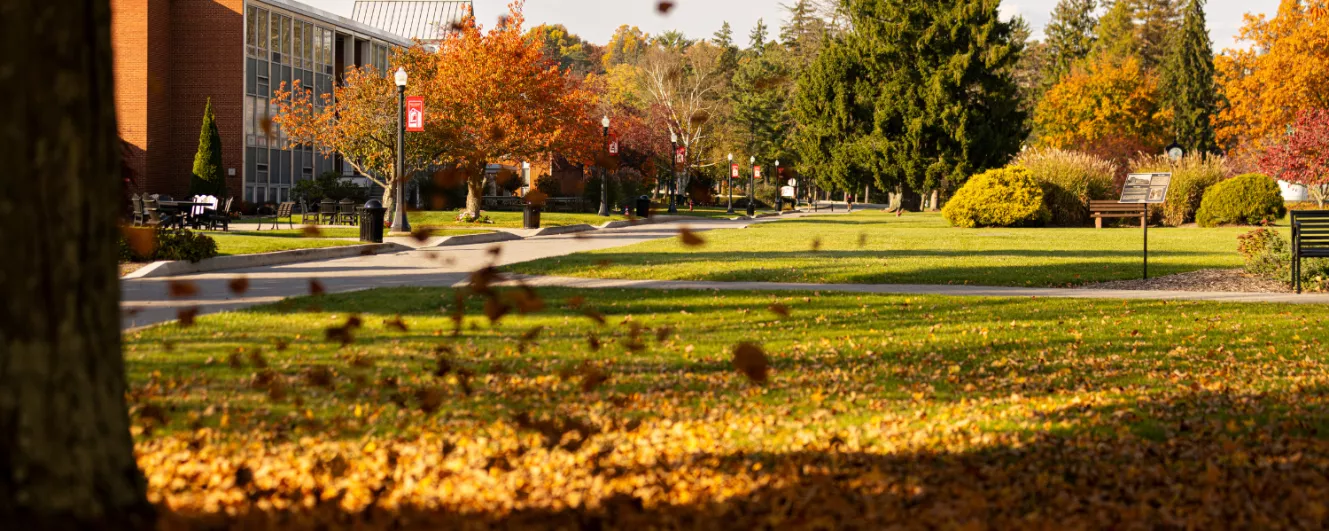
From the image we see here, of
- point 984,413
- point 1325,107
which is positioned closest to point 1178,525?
point 984,413

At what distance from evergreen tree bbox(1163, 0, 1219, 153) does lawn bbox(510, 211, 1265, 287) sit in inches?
2172

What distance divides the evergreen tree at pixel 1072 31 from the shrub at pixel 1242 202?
6094 cm

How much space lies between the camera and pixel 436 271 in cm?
1917

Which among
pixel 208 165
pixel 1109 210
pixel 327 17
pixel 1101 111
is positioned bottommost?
pixel 1109 210

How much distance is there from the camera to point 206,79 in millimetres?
47438

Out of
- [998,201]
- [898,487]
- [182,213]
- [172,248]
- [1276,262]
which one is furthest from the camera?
[998,201]

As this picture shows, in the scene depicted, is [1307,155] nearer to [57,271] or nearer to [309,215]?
[309,215]

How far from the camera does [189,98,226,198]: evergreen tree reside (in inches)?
1633

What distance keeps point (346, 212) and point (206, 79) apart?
12757 millimetres

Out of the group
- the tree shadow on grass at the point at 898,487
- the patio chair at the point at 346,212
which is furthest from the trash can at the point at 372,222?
the tree shadow on grass at the point at 898,487

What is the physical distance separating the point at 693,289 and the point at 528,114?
26.3 meters

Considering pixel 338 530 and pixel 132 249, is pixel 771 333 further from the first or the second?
pixel 132 249

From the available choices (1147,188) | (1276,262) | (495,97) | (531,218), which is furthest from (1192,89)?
(1276,262)

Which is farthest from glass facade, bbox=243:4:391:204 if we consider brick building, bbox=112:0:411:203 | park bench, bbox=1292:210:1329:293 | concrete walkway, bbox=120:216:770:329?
park bench, bbox=1292:210:1329:293
